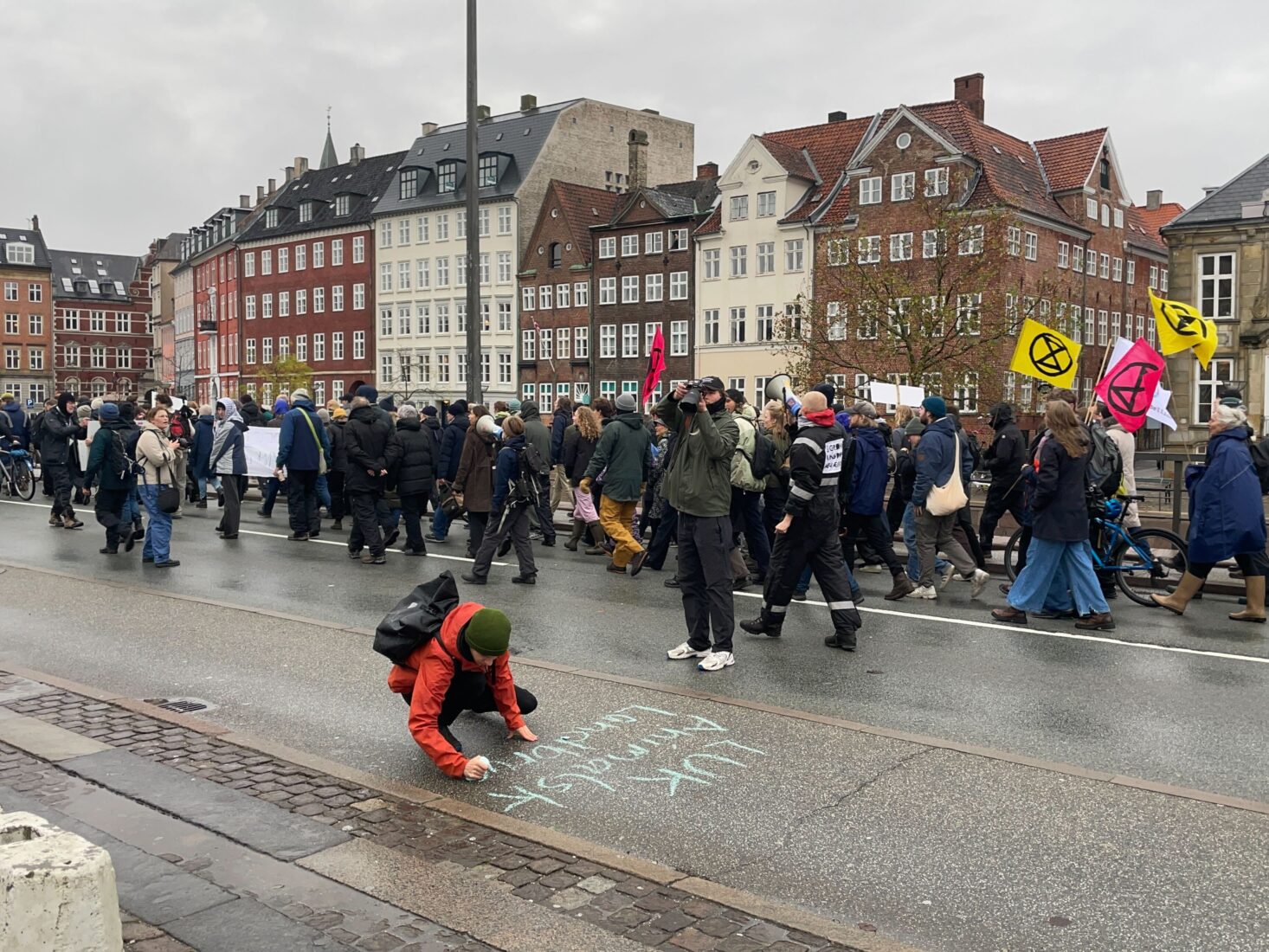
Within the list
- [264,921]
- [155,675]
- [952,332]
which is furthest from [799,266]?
[264,921]

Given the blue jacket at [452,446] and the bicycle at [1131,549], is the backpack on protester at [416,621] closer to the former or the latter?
the bicycle at [1131,549]

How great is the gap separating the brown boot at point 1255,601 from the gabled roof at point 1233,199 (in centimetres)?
3660

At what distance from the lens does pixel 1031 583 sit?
1015 cm

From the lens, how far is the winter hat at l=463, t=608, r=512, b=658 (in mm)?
5742

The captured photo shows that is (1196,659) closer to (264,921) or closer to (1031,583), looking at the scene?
(1031,583)

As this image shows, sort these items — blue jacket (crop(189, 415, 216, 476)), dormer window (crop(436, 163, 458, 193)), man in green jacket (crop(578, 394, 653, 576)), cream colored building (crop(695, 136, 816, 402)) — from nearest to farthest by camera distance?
man in green jacket (crop(578, 394, 653, 576)) → blue jacket (crop(189, 415, 216, 476)) → cream colored building (crop(695, 136, 816, 402)) → dormer window (crop(436, 163, 458, 193))

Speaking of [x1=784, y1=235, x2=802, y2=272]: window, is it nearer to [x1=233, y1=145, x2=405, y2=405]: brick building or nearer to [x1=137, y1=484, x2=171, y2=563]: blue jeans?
[x1=233, y1=145, x2=405, y2=405]: brick building

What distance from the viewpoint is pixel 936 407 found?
38.8ft

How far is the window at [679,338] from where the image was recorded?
58.7 metres

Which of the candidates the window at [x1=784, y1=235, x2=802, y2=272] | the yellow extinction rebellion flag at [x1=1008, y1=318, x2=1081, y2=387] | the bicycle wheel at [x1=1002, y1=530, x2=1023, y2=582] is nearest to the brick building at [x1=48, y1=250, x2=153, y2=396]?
the window at [x1=784, y1=235, x2=802, y2=272]

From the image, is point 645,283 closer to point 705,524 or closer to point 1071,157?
point 1071,157

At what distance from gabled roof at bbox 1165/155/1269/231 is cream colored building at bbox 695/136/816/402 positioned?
15.6 m

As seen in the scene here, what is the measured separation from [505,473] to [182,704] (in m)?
5.42

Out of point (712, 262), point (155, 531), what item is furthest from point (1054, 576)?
point (712, 262)
